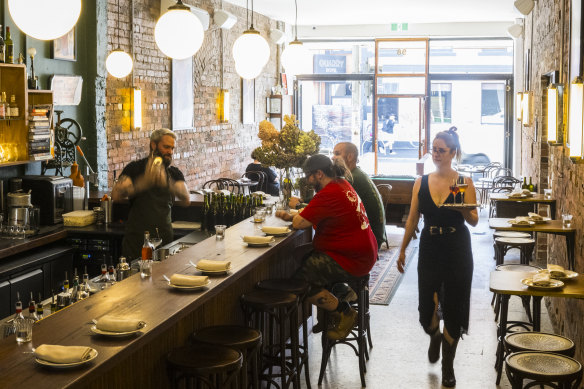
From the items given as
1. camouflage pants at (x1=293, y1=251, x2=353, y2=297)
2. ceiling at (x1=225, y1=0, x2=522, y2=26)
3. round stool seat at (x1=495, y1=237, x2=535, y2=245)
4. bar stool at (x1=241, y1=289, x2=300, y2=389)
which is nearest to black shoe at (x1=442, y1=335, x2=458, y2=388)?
camouflage pants at (x1=293, y1=251, x2=353, y2=297)

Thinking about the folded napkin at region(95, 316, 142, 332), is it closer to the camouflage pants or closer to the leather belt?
the camouflage pants

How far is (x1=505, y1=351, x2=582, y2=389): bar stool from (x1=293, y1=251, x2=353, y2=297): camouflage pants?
5.07ft

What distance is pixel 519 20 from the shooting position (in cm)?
1448

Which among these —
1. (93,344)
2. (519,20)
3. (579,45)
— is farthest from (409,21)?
(93,344)

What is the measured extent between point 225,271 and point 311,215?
1.05 metres

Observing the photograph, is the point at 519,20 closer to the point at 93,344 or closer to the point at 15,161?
the point at 15,161

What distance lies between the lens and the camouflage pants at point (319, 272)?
515 centimetres

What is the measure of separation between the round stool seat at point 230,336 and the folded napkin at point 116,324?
0.79 meters

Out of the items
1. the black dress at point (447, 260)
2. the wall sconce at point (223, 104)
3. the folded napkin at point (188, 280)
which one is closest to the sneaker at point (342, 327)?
the black dress at point (447, 260)

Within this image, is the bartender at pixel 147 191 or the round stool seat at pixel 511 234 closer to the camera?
the bartender at pixel 147 191

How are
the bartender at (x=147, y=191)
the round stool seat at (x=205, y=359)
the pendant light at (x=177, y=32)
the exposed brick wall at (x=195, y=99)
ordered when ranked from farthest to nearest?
the exposed brick wall at (x=195, y=99) → the bartender at (x=147, y=191) → the pendant light at (x=177, y=32) → the round stool seat at (x=205, y=359)

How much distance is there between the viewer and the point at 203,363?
3.42 metres

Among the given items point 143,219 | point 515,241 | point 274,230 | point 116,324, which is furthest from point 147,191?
point 515,241

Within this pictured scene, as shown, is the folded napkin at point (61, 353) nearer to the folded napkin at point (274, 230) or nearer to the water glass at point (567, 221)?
the folded napkin at point (274, 230)
